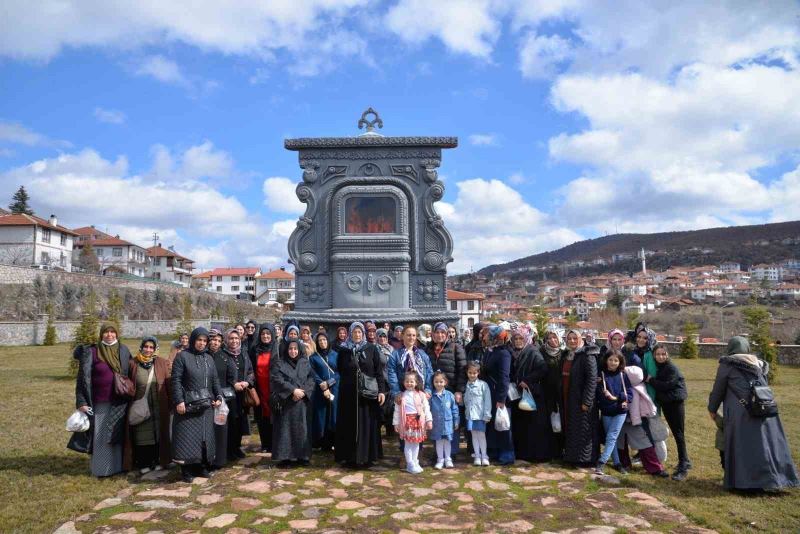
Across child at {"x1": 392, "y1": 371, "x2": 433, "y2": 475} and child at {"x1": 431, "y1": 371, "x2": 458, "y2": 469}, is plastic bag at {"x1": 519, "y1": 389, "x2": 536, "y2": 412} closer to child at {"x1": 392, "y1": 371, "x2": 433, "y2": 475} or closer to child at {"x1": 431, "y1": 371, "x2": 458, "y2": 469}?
child at {"x1": 431, "y1": 371, "x2": 458, "y2": 469}

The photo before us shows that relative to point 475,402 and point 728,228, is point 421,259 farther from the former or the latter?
point 728,228

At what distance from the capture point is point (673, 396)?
5898mm

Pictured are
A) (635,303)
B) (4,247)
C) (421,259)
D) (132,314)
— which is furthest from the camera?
(635,303)

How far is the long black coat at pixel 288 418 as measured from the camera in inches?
238

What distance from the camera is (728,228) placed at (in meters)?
120

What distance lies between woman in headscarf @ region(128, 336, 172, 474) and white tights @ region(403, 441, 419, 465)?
268cm

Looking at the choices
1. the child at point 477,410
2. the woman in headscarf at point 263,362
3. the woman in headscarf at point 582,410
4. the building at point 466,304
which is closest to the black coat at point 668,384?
the woman in headscarf at point 582,410

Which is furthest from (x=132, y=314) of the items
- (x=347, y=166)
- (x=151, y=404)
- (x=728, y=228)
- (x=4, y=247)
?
(x=728, y=228)

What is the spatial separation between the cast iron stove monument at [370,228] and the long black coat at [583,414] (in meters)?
5.32

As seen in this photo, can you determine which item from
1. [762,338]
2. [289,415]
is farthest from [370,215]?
[762,338]

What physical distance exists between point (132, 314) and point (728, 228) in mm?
123585

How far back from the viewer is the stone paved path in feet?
14.4

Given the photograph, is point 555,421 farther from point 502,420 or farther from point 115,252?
point 115,252

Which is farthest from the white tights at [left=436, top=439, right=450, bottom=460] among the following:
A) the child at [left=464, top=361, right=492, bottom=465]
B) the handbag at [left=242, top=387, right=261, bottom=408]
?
the handbag at [left=242, top=387, right=261, bottom=408]
